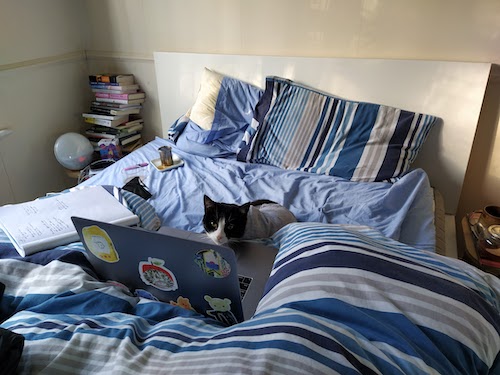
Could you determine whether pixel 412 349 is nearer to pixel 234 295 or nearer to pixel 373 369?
pixel 373 369

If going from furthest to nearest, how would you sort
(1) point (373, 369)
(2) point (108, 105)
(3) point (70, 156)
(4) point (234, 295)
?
(2) point (108, 105)
(3) point (70, 156)
(4) point (234, 295)
(1) point (373, 369)

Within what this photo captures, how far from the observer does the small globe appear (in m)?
2.21

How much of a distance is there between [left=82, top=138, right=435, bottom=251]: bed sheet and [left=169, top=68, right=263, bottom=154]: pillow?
Answer: 14cm

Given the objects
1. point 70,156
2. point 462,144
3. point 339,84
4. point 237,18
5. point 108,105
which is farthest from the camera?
point 108,105

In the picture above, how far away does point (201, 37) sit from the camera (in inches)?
86.2

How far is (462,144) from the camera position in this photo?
1.71m

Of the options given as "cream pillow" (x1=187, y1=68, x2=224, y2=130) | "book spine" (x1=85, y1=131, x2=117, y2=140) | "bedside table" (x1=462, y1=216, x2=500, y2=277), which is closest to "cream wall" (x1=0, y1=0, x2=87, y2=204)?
"book spine" (x1=85, y1=131, x2=117, y2=140)

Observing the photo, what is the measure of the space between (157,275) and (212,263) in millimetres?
152

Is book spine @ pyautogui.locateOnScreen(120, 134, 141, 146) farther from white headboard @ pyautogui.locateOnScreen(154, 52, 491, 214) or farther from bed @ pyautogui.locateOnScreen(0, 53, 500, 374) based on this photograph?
white headboard @ pyautogui.locateOnScreen(154, 52, 491, 214)

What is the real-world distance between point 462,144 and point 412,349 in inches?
59.5

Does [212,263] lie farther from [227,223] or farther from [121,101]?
[121,101]

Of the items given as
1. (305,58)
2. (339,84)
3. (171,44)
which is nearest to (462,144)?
(339,84)

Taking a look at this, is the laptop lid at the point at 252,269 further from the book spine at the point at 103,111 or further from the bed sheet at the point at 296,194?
the book spine at the point at 103,111

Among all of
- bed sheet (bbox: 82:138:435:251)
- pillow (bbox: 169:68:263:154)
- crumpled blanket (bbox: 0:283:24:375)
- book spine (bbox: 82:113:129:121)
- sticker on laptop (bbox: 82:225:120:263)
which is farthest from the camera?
book spine (bbox: 82:113:129:121)
